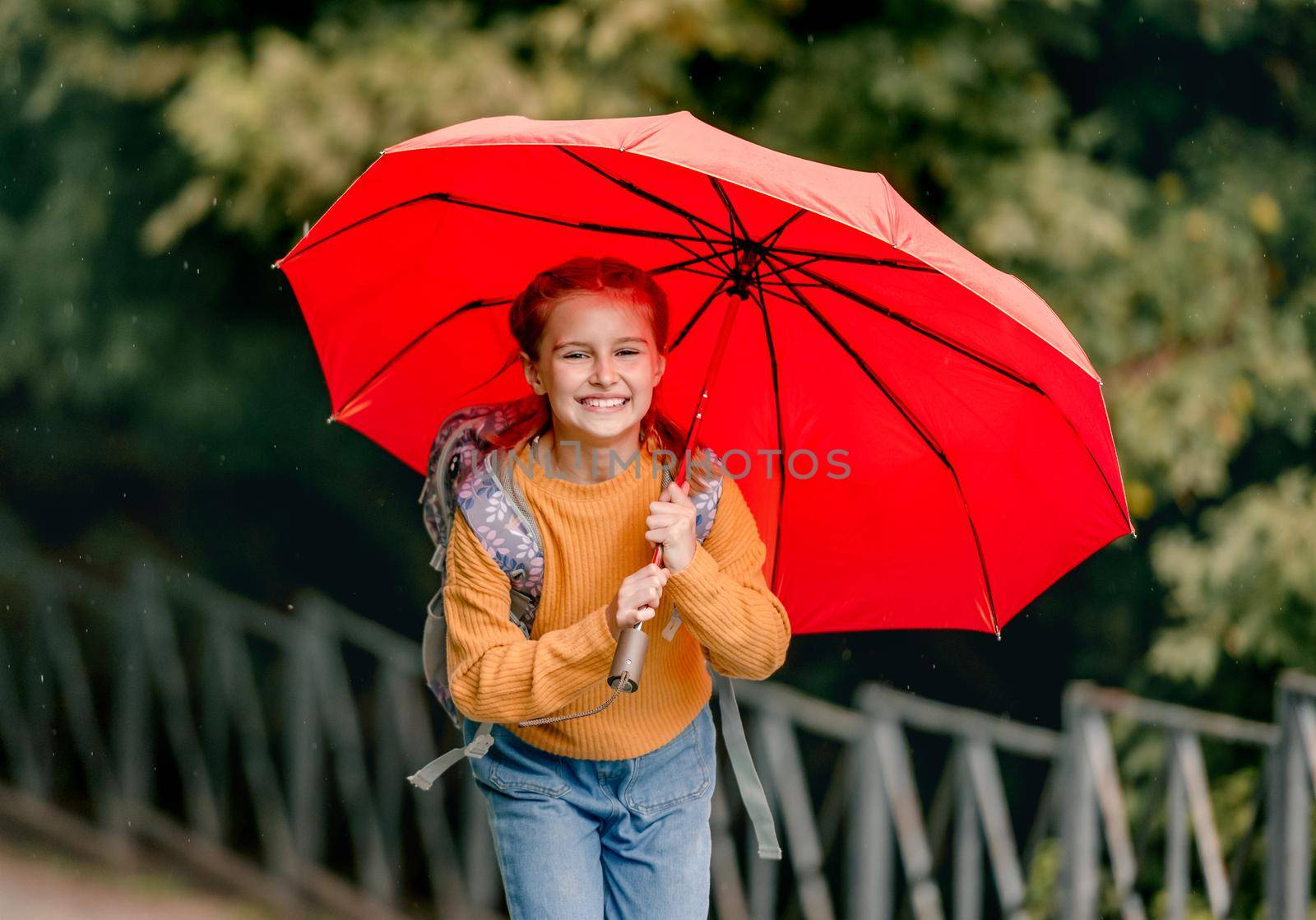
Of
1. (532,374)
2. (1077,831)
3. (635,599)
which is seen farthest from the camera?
(1077,831)

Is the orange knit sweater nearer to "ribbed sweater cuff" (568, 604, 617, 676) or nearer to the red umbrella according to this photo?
"ribbed sweater cuff" (568, 604, 617, 676)

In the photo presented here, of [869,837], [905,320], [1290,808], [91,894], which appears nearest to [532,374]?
[905,320]

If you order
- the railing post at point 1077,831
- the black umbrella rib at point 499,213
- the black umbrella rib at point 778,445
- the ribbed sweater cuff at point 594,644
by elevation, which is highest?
the black umbrella rib at point 499,213

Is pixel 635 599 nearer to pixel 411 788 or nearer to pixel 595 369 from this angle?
pixel 595 369

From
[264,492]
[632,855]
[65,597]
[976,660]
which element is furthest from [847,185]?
[65,597]

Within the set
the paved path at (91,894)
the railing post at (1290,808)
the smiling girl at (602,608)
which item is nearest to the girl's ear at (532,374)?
the smiling girl at (602,608)

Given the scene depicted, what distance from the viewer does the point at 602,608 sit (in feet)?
6.99

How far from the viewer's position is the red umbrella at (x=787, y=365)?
2.46 m

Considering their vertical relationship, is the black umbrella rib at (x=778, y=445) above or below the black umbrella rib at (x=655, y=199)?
below

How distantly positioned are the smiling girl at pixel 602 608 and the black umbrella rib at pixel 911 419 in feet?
0.96

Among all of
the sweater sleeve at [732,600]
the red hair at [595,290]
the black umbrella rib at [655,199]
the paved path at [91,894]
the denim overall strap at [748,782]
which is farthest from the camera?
the paved path at [91,894]

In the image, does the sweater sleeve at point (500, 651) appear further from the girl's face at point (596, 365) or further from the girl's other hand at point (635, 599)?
the girl's face at point (596, 365)

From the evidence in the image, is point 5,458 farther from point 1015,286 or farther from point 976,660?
point 1015,286

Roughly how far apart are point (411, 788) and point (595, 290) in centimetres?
520
